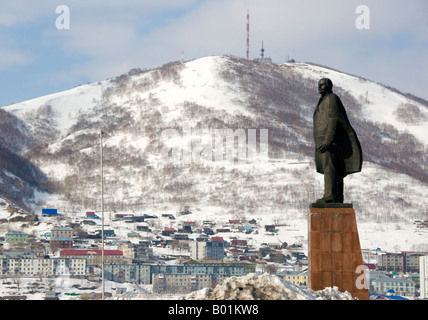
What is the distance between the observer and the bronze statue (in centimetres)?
2622

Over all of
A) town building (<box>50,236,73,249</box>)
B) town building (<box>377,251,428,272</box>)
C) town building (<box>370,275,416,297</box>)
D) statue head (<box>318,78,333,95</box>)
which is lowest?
town building (<box>370,275,416,297</box>)

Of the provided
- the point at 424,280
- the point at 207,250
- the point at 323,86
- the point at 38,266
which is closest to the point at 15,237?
the point at 38,266

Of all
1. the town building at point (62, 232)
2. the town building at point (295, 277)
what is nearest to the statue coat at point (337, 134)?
the town building at point (295, 277)

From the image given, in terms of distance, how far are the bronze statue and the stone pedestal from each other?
590mm

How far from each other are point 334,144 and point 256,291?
222 inches

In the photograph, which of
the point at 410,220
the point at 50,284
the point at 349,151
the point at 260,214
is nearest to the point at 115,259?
the point at 50,284

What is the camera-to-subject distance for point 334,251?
25.5m

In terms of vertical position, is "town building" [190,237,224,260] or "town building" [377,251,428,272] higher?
"town building" [190,237,224,260]

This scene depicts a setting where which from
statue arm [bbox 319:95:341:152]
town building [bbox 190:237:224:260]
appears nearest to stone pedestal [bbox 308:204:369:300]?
statue arm [bbox 319:95:341:152]

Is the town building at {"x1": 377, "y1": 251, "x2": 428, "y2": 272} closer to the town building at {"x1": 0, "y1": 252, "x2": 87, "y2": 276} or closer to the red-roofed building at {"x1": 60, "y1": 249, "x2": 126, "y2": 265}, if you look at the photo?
the red-roofed building at {"x1": 60, "y1": 249, "x2": 126, "y2": 265}

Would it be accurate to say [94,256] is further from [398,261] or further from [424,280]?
[424,280]
